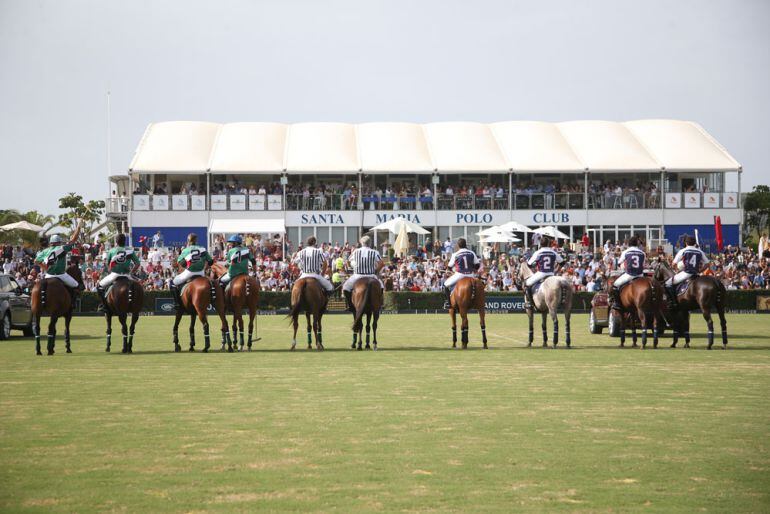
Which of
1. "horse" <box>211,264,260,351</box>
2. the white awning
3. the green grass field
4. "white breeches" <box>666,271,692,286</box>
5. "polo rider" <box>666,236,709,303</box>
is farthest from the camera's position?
the white awning

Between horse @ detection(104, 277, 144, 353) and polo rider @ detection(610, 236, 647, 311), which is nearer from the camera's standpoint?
horse @ detection(104, 277, 144, 353)

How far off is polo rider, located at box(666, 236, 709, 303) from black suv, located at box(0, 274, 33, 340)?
1500 cm

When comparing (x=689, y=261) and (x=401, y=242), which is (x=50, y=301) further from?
(x=401, y=242)

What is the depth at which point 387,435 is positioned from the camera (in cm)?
888

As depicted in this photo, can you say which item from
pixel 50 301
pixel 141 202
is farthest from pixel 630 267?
pixel 141 202

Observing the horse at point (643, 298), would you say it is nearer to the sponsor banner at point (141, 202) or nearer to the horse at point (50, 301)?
the horse at point (50, 301)

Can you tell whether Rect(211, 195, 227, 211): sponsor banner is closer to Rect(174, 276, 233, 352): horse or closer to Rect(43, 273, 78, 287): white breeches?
Rect(174, 276, 233, 352): horse

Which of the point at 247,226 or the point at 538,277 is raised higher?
the point at 247,226

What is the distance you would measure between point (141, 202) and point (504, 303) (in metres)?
21.6

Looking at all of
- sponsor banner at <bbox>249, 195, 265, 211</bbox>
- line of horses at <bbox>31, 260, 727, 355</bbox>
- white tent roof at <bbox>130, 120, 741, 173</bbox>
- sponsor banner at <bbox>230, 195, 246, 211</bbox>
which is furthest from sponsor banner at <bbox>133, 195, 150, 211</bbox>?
line of horses at <bbox>31, 260, 727, 355</bbox>

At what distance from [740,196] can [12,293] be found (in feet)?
133

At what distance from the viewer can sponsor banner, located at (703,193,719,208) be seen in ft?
172

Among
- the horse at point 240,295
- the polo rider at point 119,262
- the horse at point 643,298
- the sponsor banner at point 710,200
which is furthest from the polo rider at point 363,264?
the sponsor banner at point 710,200

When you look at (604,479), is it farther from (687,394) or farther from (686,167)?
(686,167)
